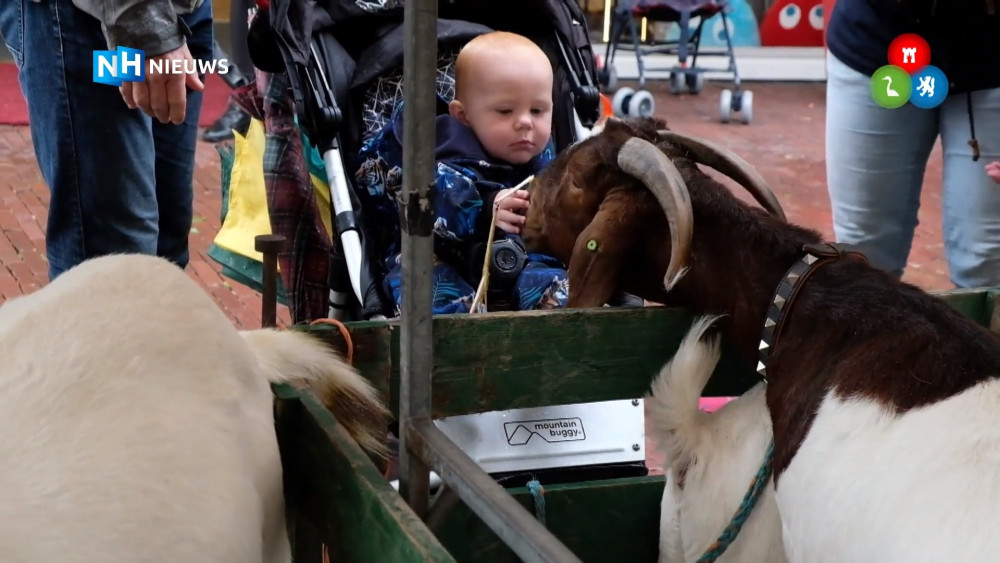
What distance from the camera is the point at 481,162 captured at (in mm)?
3377

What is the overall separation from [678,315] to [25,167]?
263 inches

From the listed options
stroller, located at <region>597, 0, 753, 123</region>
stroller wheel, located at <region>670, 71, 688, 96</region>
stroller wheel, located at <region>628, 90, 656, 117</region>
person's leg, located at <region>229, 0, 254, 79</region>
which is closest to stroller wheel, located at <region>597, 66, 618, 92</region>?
stroller, located at <region>597, 0, 753, 123</region>

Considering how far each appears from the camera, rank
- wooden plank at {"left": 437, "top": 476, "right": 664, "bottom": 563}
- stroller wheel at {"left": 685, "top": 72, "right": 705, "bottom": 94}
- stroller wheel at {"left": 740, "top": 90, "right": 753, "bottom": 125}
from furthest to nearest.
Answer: stroller wheel at {"left": 685, "top": 72, "right": 705, "bottom": 94}, stroller wheel at {"left": 740, "top": 90, "right": 753, "bottom": 125}, wooden plank at {"left": 437, "top": 476, "right": 664, "bottom": 563}

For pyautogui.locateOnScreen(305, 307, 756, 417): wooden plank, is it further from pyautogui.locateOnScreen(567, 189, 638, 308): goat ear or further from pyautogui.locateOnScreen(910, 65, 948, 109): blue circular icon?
pyautogui.locateOnScreen(910, 65, 948, 109): blue circular icon

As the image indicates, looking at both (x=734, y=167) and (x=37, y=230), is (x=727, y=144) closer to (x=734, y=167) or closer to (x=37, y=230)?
(x=37, y=230)

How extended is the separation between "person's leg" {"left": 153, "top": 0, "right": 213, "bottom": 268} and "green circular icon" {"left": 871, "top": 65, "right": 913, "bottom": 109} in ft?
6.75

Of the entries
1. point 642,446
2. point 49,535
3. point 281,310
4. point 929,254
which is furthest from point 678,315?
point 929,254

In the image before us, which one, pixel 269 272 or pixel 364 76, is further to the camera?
pixel 364 76

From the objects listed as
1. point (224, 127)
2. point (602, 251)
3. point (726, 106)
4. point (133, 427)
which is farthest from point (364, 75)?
point (726, 106)

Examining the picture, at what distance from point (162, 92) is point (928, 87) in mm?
2283

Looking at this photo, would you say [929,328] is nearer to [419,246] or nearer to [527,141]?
[419,246]

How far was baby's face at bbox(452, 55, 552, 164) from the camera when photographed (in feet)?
11.1

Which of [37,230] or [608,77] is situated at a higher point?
[608,77]

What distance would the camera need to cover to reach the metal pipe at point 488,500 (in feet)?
5.01
